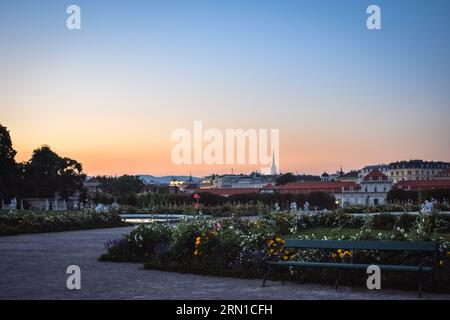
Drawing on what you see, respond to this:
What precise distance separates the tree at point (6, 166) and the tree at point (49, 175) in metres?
6.78

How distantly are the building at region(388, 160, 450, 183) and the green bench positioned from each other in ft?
576

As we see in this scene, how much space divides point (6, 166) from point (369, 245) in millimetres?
52061

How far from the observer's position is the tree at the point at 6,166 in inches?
2185

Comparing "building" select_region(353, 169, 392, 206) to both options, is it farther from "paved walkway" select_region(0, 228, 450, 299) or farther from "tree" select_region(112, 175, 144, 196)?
"paved walkway" select_region(0, 228, 450, 299)

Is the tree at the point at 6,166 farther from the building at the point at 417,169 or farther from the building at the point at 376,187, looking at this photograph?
the building at the point at 417,169

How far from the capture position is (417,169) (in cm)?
17962

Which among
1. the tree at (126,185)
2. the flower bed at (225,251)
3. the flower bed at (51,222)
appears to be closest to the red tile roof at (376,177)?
the tree at (126,185)

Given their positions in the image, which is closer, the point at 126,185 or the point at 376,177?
the point at 126,185

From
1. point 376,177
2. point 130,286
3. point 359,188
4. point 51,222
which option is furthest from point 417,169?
point 130,286

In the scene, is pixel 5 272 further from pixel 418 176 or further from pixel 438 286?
pixel 418 176

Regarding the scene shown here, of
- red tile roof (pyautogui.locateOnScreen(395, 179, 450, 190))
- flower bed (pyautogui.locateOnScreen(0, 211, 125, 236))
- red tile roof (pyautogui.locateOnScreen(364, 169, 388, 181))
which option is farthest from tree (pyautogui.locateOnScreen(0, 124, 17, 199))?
red tile roof (pyautogui.locateOnScreen(364, 169, 388, 181))

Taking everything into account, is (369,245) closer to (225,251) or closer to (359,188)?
(225,251)

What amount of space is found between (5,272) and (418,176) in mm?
179032

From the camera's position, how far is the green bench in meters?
9.20
